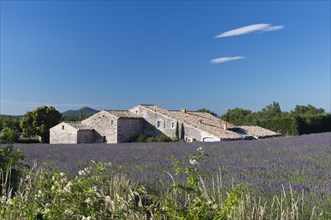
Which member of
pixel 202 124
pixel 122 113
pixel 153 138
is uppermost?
pixel 122 113

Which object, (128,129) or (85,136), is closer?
(85,136)

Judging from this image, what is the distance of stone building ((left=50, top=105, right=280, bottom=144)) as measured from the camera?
30.9m

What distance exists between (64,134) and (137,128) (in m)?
6.78

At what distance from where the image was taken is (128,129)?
32.5 metres

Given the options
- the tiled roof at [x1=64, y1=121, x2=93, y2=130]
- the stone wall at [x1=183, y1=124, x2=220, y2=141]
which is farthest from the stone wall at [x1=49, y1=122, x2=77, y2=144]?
the stone wall at [x1=183, y1=124, x2=220, y2=141]

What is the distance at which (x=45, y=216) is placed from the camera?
200cm

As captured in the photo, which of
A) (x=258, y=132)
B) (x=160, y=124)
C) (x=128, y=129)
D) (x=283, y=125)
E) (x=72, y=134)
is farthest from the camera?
(x=283, y=125)

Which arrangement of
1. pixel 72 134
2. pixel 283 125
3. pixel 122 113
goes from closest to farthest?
pixel 72 134 < pixel 122 113 < pixel 283 125

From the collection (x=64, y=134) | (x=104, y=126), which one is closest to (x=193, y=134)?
(x=104, y=126)

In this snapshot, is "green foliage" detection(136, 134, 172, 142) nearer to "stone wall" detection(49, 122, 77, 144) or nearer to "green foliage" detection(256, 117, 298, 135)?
"stone wall" detection(49, 122, 77, 144)

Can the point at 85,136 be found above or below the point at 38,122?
below

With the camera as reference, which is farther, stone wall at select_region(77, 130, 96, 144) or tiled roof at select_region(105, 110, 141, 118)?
tiled roof at select_region(105, 110, 141, 118)

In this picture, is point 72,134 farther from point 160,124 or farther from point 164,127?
point 164,127

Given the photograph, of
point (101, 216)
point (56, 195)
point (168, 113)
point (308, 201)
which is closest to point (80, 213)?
point (101, 216)
